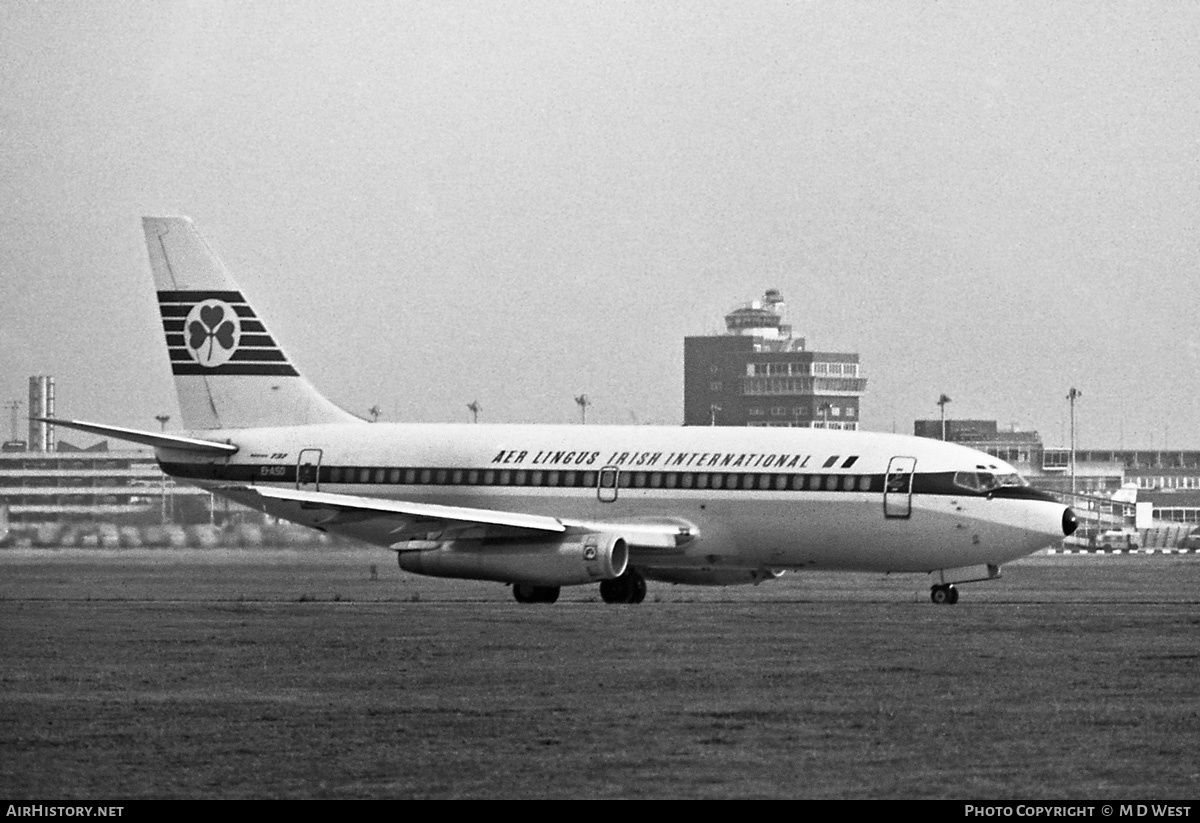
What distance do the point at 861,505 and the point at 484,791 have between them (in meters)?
31.5

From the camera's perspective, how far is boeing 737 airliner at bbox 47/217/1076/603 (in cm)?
5053

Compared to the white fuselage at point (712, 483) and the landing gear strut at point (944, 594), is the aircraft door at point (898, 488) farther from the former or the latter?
the landing gear strut at point (944, 594)

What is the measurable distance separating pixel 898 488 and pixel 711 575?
5.72 metres

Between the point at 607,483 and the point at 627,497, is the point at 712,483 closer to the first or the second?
the point at 627,497

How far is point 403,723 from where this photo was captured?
82.5ft

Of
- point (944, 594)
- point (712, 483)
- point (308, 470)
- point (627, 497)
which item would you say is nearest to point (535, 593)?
point (627, 497)

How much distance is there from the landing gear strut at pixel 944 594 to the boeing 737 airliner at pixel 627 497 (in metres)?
0.05

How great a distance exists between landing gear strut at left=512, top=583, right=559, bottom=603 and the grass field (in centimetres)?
189

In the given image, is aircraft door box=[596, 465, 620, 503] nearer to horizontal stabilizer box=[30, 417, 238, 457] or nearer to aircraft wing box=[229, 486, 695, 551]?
aircraft wing box=[229, 486, 695, 551]

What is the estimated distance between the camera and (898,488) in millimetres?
50594

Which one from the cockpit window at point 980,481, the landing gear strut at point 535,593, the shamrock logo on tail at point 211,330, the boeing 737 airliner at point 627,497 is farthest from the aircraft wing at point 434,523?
the shamrock logo on tail at point 211,330

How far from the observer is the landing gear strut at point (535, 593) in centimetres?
5191
